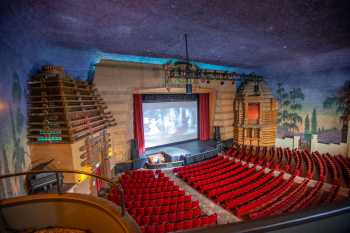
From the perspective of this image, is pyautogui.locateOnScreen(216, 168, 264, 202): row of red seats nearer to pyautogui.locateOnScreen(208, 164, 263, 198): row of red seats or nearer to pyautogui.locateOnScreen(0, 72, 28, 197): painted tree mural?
pyautogui.locateOnScreen(208, 164, 263, 198): row of red seats

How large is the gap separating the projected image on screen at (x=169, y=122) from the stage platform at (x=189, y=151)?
1.76 ft

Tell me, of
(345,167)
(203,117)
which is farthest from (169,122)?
(345,167)

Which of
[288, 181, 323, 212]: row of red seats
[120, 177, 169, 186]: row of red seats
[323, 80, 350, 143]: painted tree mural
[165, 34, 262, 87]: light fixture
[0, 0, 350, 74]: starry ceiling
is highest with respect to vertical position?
[0, 0, 350, 74]: starry ceiling

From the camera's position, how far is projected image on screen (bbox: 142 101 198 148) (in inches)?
464

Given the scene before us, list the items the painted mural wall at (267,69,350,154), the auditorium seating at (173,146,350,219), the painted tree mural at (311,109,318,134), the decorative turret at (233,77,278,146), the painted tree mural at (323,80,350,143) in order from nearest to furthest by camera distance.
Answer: the auditorium seating at (173,146,350,219)
the painted tree mural at (323,80,350,143)
the painted mural wall at (267,69,350,154)
the painted tree mural at (311,109,318,134)
the decorative turret at (233,77,278,146)

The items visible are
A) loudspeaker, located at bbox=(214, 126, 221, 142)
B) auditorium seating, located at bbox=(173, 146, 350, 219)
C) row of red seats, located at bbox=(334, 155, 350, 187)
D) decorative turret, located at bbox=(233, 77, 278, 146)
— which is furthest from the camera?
loudspeaker, located at bbox=(214, 126, 221, 142)

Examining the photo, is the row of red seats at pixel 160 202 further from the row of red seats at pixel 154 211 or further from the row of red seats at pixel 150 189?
the row of red seats at pixel 150 189

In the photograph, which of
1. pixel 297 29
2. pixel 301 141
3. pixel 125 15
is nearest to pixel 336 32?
pixel 297 29

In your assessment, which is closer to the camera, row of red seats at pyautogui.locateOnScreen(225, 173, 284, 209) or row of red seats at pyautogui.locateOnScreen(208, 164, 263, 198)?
row of red seats at pyautogui.locateOnScreen(225, 173, 284, 209)

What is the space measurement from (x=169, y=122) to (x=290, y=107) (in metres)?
9.88

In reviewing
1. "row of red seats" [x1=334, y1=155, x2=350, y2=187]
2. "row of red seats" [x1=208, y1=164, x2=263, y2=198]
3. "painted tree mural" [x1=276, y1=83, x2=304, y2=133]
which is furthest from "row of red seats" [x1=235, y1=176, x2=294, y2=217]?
"painted tree mural" [x1=276, y1=83, x2=304, y2=133]

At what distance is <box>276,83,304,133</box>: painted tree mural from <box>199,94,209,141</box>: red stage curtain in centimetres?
601

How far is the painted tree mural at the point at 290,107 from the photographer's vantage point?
1262cm

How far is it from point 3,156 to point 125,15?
4.43m
